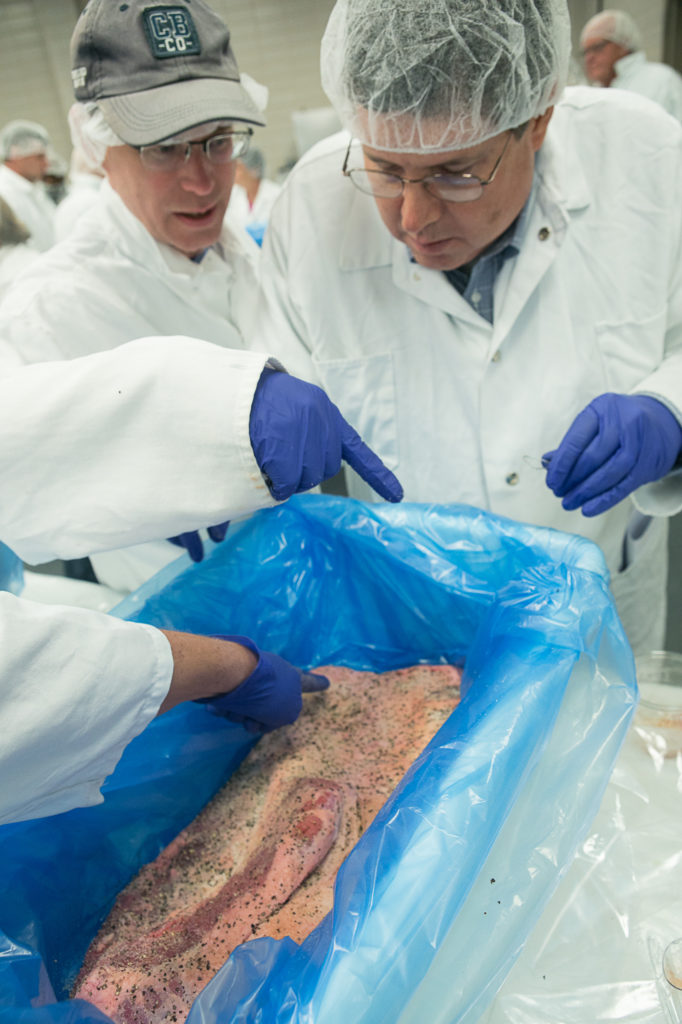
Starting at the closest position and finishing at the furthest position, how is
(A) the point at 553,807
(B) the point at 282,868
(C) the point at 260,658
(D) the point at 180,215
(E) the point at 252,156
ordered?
1. (A) the point at 553,807
2. (B) the point at 282,868
3. (C) the point at 260,658
4. (D) the point at 180,215
5. (E) the point at 252,156

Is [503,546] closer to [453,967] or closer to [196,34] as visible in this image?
[453,967]

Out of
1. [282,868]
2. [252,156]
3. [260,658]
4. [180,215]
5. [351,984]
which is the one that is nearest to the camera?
[351,984]

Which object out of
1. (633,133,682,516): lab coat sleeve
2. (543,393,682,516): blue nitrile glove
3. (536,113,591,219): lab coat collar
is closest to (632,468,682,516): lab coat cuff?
(633,133,682,516): lab coat sleeve

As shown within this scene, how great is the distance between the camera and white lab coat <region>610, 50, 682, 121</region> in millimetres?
4426

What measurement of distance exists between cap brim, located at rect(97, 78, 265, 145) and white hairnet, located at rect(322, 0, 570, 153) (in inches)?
8.8

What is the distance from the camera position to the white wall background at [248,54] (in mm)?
6117

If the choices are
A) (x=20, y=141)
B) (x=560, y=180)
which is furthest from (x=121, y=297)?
(x=20, y=141)

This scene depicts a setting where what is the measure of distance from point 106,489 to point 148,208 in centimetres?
62

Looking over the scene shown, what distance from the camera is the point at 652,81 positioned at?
4.43 metres

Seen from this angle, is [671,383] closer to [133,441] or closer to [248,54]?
[133,441]

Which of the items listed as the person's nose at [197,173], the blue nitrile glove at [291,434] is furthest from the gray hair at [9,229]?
the blue nitrile glove at [291,434]

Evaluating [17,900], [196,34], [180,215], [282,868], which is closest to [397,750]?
[282,868]

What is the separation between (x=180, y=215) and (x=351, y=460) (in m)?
0.64

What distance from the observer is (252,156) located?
16.4 feet
